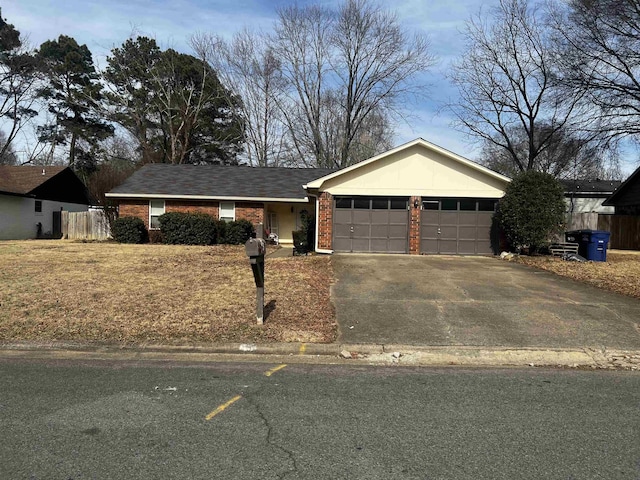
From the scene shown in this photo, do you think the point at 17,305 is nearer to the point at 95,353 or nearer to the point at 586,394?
the point at 95,353

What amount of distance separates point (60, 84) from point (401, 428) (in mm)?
45075

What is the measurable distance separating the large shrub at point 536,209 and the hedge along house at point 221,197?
9429 millimetres

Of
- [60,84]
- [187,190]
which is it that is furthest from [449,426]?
[60,84]

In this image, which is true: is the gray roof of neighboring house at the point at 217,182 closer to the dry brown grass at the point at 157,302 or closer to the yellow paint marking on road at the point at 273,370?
the dry brown grass at the point at 157,302

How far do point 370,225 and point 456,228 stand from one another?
10.6 ft

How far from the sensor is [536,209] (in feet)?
52.4

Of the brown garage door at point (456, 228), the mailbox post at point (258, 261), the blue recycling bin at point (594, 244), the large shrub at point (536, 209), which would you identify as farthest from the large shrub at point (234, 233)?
the mailbox post at point (258, 261)

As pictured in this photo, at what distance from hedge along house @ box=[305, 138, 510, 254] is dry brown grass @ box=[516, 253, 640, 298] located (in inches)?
98.7

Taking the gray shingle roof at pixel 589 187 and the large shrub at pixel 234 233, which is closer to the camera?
the large shrub at pixel 234 233

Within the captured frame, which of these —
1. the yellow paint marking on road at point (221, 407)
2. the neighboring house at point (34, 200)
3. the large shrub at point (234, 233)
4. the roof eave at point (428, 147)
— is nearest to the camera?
the yellow paint marking on road at point (221, 407)

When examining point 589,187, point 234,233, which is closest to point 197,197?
point 234,233

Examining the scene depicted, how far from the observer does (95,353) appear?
6.18m

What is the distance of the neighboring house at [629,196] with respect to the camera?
1017 inches

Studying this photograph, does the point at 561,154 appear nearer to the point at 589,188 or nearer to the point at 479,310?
the point at 589,188
